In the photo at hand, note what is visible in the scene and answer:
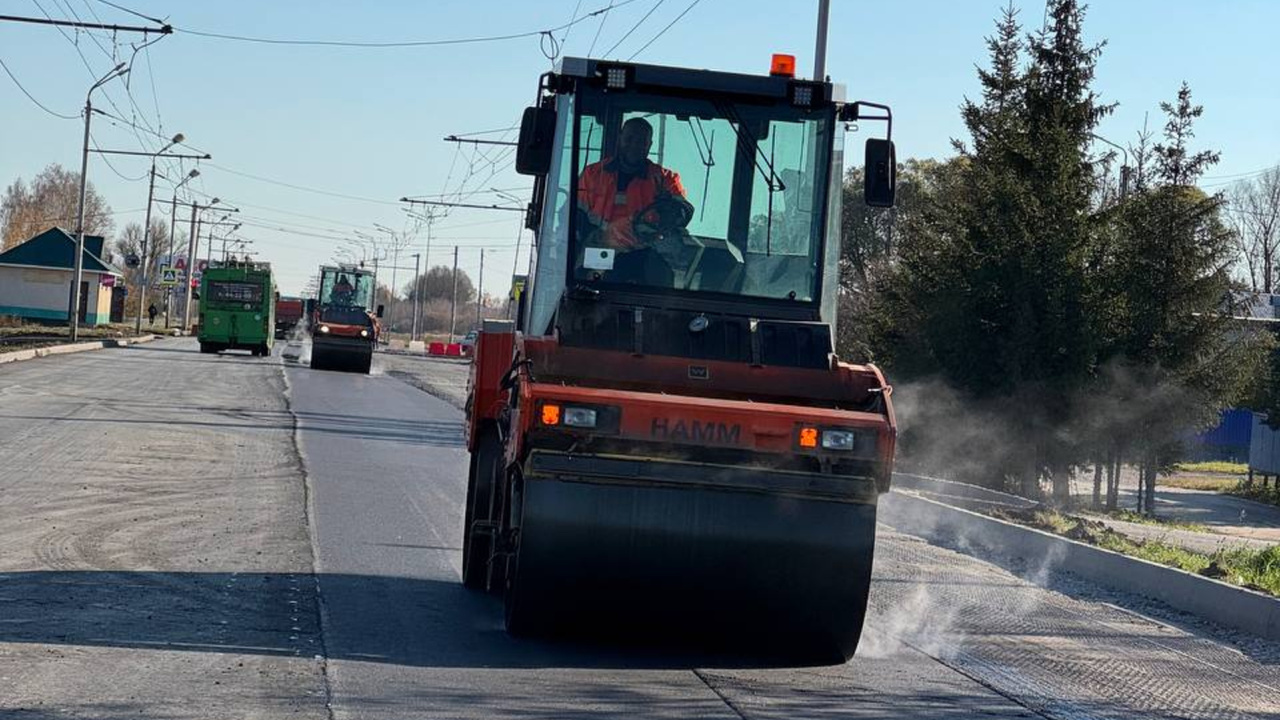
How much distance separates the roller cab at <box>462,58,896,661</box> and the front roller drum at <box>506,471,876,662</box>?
0.03ft

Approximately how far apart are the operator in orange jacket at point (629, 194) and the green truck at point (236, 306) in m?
43.2

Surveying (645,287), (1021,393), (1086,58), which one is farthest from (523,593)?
(1086,58)

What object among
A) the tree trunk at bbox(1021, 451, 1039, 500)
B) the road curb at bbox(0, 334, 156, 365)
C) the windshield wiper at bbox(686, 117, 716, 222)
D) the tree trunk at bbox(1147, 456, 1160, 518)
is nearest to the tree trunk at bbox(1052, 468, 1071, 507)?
the tree trunk at bbox(1021, 451, 1039, 500)

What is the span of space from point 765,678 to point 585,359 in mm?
1845

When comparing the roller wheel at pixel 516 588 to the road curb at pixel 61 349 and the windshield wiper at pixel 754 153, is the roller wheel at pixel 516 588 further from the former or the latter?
the road curb at pixel 61 349

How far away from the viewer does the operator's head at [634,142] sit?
9.11 meters

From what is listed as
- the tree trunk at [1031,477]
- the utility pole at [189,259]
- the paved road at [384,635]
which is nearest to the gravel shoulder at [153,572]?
the paved road at [384,635]

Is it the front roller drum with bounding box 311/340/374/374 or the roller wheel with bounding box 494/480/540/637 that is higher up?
the front roller drum with bounding box 311/340/374/374

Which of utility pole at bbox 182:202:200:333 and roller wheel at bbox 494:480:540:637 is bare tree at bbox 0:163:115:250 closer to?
utility pole at bbox 182:202:200:333

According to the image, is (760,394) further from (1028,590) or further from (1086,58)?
(1086,58)

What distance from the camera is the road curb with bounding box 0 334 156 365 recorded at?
38562 millimetres

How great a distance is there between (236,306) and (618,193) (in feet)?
145

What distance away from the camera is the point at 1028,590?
12.4 meters

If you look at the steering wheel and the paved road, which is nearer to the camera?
the paved road
